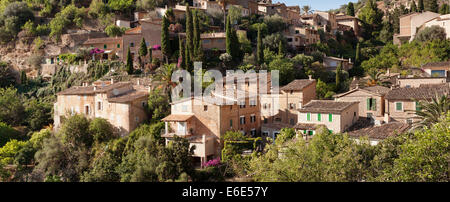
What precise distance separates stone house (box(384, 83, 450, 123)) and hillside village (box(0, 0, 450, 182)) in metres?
0.10

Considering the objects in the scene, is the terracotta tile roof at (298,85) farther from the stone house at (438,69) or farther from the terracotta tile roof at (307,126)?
the stone house at (438,69)

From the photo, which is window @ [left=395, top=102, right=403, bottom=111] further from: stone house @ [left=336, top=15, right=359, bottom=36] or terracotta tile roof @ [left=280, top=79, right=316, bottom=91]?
stone house @ [left=336, top=15, right=359, bottom=36]

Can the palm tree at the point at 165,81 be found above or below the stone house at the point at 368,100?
above

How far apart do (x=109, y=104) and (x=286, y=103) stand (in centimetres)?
1444

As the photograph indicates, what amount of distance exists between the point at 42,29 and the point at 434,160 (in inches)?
2176

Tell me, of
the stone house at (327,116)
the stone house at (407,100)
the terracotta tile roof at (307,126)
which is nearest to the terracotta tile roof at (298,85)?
the stone house at (327,116)

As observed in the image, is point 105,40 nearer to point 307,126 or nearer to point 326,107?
point 307,126

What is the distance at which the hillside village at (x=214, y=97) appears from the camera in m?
20.0

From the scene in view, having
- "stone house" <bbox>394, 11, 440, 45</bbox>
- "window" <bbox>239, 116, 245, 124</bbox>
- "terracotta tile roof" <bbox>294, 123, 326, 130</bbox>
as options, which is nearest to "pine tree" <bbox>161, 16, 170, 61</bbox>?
"window" <bbox>239, 116, 245, 124</bbox>

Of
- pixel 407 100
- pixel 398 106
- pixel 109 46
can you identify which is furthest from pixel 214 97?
pixel 109 46

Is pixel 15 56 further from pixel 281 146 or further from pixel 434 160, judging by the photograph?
pixel 434 160

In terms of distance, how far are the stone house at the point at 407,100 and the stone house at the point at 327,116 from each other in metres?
2.55

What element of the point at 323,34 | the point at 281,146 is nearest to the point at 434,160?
the point at 281,146

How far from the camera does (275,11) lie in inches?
2468
